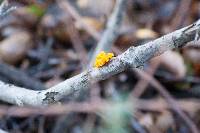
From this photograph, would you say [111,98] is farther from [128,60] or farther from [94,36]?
[128,60]

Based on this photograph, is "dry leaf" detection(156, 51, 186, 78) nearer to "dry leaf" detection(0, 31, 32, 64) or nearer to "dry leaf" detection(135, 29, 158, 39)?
"dry leaf" detection(135, 29, 158, 39)

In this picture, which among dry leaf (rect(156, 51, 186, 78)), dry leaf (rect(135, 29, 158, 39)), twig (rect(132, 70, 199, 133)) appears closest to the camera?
twig (rect(132, 70, 199, 133))

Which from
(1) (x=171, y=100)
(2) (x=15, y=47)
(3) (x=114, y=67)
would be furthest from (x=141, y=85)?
(3) (x=114, y=67)

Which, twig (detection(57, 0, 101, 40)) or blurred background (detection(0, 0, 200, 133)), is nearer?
blurred background (detection(0, 0, 200, 133))

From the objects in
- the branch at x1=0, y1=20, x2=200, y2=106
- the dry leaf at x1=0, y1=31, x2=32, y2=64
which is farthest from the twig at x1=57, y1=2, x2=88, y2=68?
the branch at x1=0, y1=20, x2=200, y2=106

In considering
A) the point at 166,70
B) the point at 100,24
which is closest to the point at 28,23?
the point at 100,24

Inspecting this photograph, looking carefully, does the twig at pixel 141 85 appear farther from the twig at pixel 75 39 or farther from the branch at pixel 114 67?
the branch at pixel 114 67

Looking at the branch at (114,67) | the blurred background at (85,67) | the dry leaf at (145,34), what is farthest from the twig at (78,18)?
the branch at (114,67)
